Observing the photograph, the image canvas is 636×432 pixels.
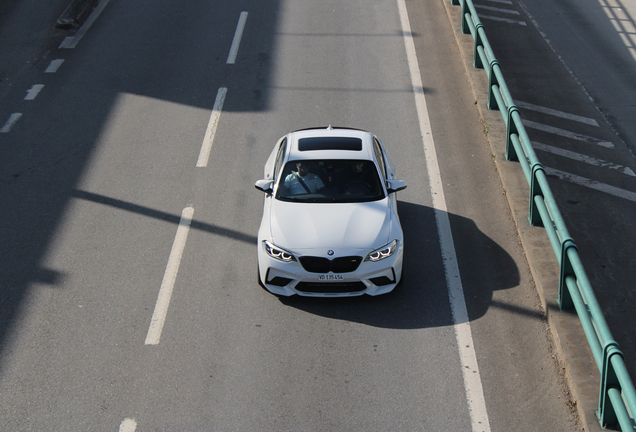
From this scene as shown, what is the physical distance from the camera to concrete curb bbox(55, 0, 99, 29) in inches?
675

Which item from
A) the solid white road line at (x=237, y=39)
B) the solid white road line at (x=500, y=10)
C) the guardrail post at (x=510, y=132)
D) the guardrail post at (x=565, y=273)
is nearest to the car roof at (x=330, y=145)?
the guardrail post at (x=510, y=132)

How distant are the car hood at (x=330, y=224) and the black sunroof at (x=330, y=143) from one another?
1.09 meters

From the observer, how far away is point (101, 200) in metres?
10.7

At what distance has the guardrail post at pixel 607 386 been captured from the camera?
5.90 meters

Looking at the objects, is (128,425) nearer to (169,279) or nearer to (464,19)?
(169,279)

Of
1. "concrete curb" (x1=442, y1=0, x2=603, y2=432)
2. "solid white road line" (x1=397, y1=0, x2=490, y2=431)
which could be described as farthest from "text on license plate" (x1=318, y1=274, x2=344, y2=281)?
"concrete curb" (x1=442, y1=0, x2=603, y2=432)

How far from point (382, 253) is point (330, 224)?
761 millimetres

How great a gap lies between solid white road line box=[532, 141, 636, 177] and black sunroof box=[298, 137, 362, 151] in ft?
14.6

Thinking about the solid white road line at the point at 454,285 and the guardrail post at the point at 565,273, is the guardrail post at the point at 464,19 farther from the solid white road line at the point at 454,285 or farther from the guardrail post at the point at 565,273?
the guardrail post at the point at 565,273

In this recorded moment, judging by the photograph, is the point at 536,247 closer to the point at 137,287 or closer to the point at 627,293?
the point at 627,293

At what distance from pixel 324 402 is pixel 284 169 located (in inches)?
134

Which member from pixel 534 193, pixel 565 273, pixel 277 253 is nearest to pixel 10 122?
pixel 277 253

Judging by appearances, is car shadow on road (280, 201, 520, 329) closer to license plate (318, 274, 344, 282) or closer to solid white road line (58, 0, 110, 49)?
license plate (318, 274, 344, 282)

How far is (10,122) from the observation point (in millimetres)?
13133
